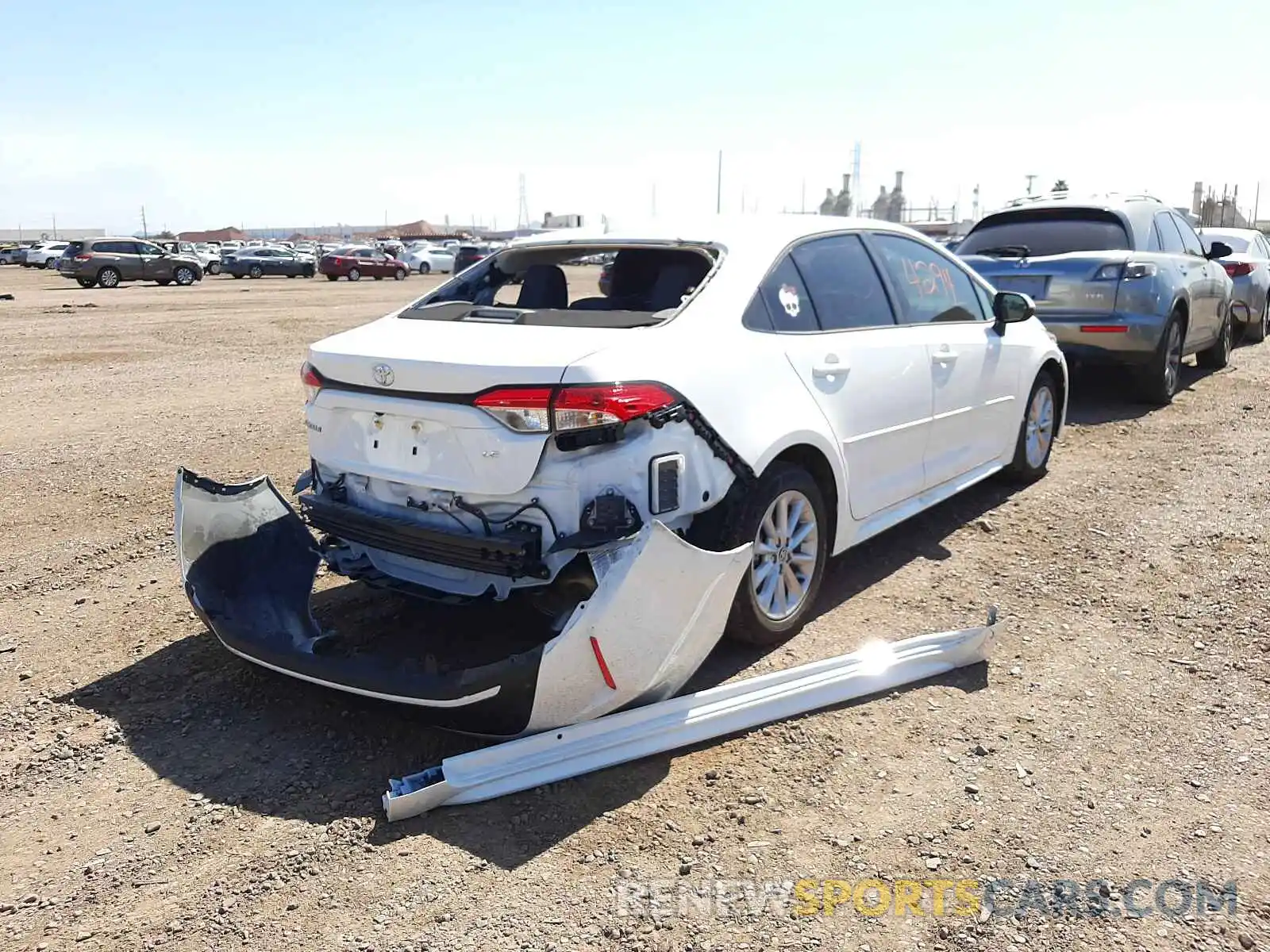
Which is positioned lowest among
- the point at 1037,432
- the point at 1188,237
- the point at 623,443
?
the point at 1037,432

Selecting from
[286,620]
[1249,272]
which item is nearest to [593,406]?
[286,620]

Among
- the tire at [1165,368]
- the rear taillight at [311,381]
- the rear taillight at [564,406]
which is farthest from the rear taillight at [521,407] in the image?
the tire at [1165,368]

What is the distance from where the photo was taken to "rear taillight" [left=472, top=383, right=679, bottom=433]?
3.31 meters

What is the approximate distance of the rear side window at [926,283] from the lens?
507 cm

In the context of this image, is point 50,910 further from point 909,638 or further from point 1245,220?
point 1245,220

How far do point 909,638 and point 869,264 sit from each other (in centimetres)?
183

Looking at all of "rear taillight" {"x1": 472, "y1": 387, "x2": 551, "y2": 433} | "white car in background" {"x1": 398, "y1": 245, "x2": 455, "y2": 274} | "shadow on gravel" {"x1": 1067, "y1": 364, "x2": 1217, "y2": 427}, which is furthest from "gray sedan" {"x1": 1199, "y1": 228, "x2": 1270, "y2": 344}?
"white car in background" {"x1": 398, "y1": 245, "x2": 455, "y2": 274}

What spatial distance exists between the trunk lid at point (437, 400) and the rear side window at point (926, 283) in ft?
6.66

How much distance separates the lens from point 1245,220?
38.2 meters

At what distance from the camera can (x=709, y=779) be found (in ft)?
10.9

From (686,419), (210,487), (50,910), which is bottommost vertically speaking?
(50,910)

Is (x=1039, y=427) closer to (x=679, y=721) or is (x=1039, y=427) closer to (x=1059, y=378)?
(x=1059, y=378)

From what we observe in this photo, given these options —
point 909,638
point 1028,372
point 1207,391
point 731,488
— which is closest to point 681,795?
point 731,488

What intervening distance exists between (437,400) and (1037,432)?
4.53 metres
